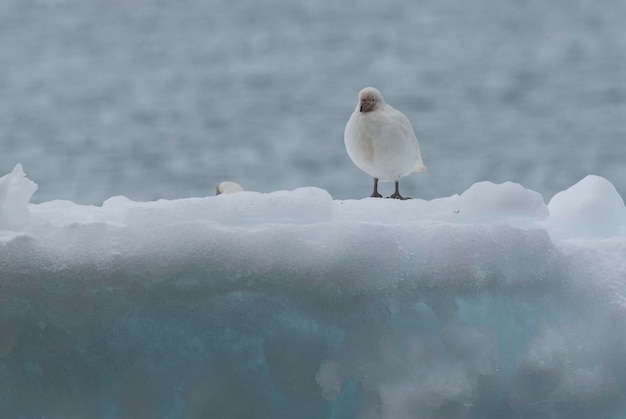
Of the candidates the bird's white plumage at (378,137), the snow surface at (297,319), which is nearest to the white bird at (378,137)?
the bird's white plumage at (378,137)

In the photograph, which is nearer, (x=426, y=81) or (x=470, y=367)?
(x=470, y=367)

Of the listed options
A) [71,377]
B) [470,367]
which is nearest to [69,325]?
[71,377]

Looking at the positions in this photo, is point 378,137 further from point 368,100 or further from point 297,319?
point 297,319

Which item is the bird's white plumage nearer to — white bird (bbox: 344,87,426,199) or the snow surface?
white bird (bbox: 344,87,426,199)

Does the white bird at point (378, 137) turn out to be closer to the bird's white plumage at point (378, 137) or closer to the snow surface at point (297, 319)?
the bird's white plumage at point (378, 137)

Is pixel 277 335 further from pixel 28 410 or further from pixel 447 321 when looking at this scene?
pixel 28 410

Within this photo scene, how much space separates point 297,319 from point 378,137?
0.94m

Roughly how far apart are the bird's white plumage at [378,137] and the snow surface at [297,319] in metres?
0.66

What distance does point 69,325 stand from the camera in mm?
2693

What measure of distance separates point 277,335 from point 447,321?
464 millimetres

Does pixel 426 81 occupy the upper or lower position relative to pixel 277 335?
upper

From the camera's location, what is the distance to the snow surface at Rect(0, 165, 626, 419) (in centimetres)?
268

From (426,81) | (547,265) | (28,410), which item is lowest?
(28,410)

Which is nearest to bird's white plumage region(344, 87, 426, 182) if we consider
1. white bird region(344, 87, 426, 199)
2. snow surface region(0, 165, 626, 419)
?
white bird region(344, 87, 426, 199)
